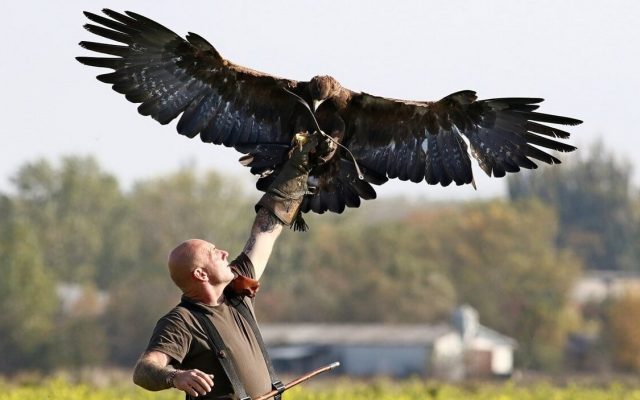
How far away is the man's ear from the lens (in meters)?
6.25

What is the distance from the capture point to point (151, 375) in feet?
19.5

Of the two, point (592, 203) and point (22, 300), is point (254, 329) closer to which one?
point (22, 300)

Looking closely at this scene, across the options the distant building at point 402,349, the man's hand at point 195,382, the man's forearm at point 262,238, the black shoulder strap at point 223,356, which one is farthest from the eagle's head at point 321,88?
the distant building at point 402,349

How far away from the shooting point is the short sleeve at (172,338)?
6.11 metres

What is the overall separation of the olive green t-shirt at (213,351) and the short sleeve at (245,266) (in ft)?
1.46

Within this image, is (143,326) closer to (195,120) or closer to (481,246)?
(481,246)

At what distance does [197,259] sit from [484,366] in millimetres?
63491

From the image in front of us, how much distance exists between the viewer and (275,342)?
72062mm

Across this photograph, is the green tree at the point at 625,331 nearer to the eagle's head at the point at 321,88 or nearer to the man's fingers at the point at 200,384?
the eagle's head at the point at 321,88

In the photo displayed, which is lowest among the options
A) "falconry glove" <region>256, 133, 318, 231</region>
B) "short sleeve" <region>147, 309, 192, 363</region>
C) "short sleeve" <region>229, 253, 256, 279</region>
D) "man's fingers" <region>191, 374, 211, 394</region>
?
"man's fingers" <region>191, 374, 211, 394</region>

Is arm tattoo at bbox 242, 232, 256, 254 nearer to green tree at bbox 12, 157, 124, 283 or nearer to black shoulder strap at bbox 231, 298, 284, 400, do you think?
black shoulder strap at bbox 231, 298, 284, 400

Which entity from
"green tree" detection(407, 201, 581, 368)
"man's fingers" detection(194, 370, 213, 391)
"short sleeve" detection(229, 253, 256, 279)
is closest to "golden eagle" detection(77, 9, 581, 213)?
"short sleeve" detection(229, 253, 256, 279)

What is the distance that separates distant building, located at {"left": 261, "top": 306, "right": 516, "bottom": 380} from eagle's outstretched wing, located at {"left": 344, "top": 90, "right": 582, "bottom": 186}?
56.4 meters

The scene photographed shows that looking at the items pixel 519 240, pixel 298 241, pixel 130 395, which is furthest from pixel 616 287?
pixel 130 395
